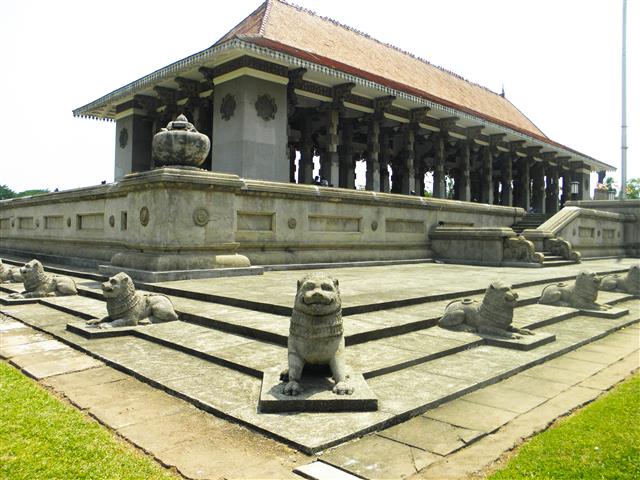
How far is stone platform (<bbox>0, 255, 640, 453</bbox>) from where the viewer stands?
347cm

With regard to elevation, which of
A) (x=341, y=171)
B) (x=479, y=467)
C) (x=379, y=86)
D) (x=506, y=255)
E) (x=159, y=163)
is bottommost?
(x=479, y=467)

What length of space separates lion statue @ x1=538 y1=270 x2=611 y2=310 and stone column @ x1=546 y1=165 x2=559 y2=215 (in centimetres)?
2942

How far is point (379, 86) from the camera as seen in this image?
17.9 m

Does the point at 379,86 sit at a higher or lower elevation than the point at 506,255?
higher

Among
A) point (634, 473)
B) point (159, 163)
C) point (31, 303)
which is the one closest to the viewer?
point (634, 473)

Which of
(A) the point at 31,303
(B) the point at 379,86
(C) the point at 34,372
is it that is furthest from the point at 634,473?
(B) the point at 379,86

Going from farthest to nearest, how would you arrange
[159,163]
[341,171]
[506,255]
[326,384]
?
[341,171]
[506,255]
[159,163]
[326,384]

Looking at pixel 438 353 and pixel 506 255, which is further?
pixel 506 255

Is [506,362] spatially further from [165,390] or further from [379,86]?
[379,86]

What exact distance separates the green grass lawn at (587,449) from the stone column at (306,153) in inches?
778

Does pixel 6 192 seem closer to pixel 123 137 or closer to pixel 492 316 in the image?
pixel 123 137

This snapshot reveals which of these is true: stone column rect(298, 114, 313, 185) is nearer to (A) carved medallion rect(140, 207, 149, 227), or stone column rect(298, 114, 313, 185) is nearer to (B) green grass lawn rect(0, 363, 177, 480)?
(A) carved medallion rect(140, 207, 149, 227)

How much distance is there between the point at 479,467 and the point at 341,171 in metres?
22.5

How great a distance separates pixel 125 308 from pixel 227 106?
496 inches
